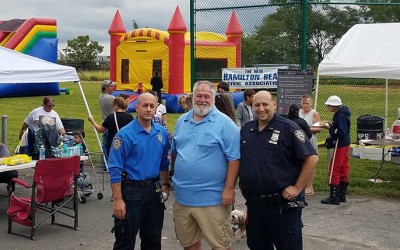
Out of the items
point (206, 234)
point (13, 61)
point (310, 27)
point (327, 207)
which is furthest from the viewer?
point (310, 27)

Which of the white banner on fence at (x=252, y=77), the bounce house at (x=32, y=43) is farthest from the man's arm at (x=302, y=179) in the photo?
the bounce house at (x=32, y=43)

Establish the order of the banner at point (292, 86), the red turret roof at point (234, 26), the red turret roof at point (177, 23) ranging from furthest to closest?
the red turret roof at point (177, 23) → the red turret roof at point (234, 26) → the banner at point (292, 86)

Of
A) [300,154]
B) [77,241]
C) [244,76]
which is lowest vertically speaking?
[77,241]

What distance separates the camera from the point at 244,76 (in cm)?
1141

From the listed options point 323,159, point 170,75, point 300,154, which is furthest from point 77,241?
point 170,75

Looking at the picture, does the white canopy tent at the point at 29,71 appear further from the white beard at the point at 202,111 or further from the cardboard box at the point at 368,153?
the cardboard box at the point at 368,153

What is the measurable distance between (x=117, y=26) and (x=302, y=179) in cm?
2063

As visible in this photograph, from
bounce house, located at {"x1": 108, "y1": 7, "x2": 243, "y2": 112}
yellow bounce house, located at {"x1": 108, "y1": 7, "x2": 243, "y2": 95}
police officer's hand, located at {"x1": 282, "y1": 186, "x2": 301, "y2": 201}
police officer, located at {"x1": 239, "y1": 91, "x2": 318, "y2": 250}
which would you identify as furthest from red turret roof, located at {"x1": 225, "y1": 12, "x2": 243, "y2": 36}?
police officer's hand, located at {"x1": 282, "y1": 186, "x2": 301, "y2": 201}

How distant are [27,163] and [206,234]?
3835 mm

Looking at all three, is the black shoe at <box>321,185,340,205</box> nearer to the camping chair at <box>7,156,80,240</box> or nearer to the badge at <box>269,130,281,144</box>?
the camping chair at <box>7,156,80,240</box>

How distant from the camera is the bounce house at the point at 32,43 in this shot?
93.2 feet

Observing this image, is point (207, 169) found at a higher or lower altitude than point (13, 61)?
lower

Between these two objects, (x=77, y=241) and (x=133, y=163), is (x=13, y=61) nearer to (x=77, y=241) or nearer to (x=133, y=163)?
(x=77, y=241)

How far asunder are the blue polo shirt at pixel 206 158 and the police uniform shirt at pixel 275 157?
183mm
